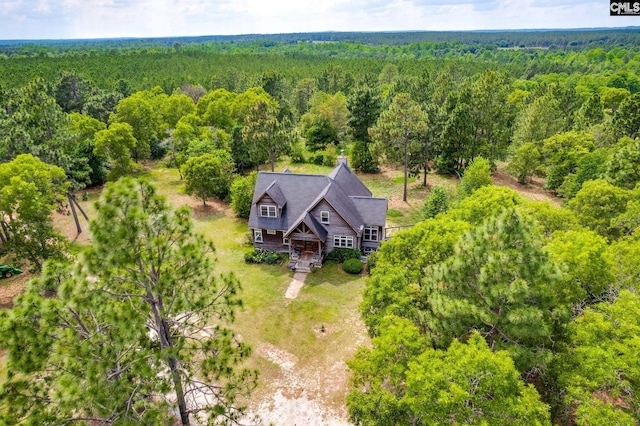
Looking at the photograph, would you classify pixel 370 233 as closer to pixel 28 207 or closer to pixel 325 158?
pixel 28 207

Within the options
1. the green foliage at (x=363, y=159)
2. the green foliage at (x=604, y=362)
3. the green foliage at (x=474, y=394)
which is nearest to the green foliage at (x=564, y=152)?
the green foliage at (x=363, y=159)

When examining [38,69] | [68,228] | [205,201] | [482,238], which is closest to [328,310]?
[482,238]

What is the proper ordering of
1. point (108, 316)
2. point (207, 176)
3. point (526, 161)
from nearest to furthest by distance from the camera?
point (108, 316), point (207, 176), point (526, 161)

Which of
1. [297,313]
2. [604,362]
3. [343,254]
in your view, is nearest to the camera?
[604,362]

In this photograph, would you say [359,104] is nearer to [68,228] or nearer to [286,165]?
[286,165]

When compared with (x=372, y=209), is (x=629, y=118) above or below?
above

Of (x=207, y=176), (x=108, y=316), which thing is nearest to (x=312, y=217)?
(x=207, y=176)
